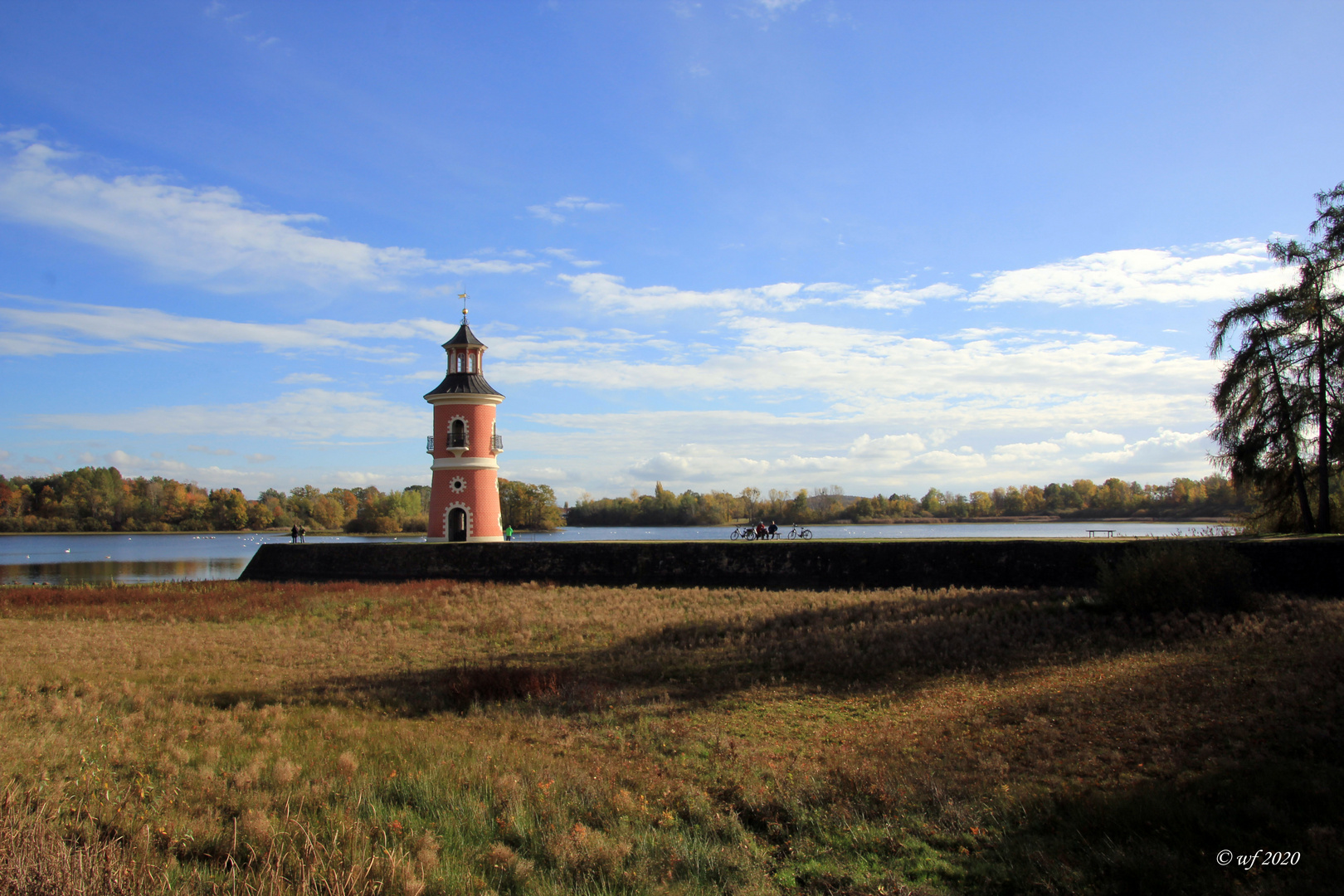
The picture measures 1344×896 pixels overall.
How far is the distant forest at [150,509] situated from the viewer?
335 feet

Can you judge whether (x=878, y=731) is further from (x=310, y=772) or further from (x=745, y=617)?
(x=745, y=617)

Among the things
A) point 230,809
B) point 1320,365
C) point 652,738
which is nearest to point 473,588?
point 652,738

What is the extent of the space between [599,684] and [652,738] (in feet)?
10.3

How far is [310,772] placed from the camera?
22.7 feet

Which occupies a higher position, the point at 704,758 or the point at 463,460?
the point at 463,460

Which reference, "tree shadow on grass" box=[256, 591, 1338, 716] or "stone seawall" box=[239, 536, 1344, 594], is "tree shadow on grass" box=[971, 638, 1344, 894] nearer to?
"tree shadow on grass" box=[256, 591, 1338, 716]

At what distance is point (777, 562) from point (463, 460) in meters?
14.2

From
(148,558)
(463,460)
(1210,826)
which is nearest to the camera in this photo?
(1210,826)

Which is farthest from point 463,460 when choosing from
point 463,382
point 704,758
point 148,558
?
point 148,558

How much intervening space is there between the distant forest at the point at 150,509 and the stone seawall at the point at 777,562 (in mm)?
65162

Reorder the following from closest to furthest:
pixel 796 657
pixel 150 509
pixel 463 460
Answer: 1. pixel 796 657
2. pixel 463 460
3. pixel 150 509

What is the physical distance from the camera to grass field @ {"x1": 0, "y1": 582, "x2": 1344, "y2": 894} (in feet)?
16.1

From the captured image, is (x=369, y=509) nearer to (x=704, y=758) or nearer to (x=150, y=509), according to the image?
(x=150, y=509)

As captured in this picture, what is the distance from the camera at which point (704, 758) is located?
8.16m
